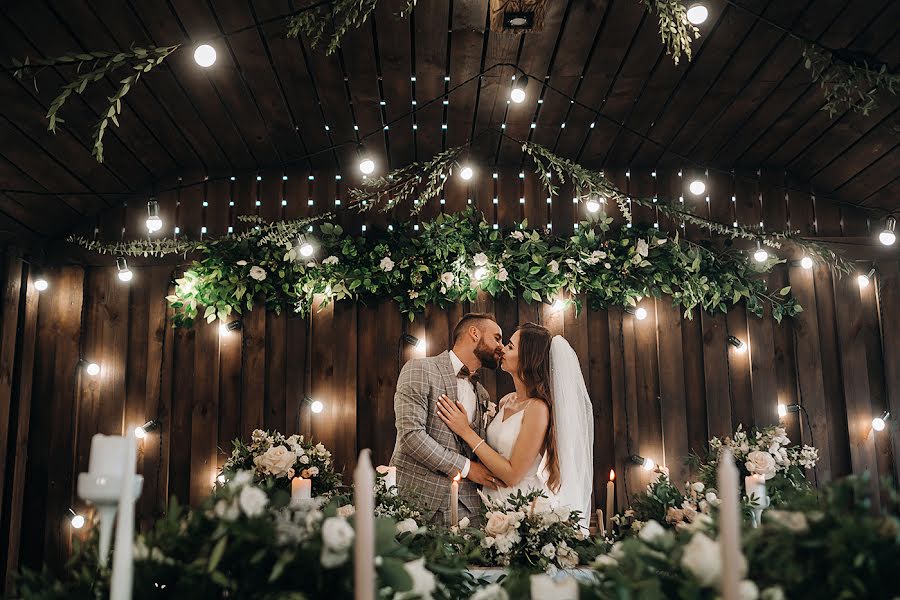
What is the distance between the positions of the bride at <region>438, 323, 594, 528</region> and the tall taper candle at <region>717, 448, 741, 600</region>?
11.6 feet

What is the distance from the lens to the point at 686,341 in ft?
16.3

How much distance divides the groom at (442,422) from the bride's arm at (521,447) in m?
0.06

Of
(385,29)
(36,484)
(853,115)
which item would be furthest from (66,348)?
(853,115)

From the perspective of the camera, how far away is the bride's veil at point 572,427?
4512 millimetres

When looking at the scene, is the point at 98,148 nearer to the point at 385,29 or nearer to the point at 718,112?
the point at 385,29

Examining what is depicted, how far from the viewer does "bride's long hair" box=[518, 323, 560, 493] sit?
14.9 ft

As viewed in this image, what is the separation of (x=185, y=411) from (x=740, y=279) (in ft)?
11.8

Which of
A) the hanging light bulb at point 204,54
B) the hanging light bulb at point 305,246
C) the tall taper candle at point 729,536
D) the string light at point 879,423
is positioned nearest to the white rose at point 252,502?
the tall taper candle at point 729,536

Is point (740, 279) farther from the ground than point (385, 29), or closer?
closer

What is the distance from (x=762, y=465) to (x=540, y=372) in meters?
1.34

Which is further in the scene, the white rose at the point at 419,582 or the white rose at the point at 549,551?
the white rose at the point at 549,551

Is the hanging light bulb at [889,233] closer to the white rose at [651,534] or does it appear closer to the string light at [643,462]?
the string light at [643,462]

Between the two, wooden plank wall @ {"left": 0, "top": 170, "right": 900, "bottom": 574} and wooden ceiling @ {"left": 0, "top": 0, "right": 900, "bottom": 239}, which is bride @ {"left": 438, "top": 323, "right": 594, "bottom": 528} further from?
wooden ceiling @ {"left": 0, "top": 0, "right": 900, "bottom": 239}

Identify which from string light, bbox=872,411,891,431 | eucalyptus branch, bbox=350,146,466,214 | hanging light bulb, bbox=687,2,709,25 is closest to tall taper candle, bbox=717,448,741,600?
hanging light bulb, bbox=687,2,709,25
